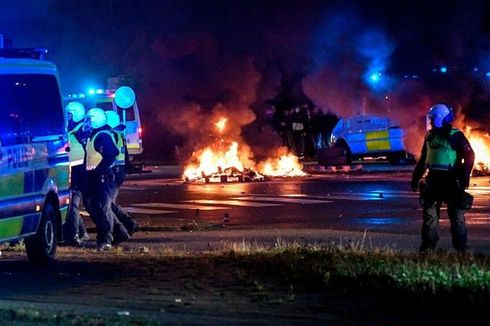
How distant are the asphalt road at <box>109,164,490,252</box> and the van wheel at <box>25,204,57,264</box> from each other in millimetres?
2511

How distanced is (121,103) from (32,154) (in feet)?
45.1

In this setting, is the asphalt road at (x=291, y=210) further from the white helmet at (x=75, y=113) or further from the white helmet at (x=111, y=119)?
the white helmet at (x=75, y=113)

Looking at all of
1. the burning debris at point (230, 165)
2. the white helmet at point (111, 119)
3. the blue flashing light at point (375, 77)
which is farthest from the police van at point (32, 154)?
the blue flashing light at point (375, 77)

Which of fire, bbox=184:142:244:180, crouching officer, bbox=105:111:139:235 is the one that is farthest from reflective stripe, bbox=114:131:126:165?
fire, bbox=184:142:244:180

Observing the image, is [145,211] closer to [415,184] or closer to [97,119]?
[97,119]

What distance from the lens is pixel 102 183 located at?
1382 cm

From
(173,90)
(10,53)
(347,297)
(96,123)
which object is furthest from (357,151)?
(347,297)

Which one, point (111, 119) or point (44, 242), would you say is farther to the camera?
point (111, 119)

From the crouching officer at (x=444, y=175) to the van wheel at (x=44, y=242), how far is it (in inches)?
160

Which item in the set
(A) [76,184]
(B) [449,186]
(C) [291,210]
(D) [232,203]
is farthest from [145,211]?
(B) [449,186]

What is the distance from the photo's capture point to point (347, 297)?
27.8 ft

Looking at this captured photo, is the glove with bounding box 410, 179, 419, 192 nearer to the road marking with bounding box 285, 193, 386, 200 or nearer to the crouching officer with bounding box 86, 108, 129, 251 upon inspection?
Answer: the crouching officer with bounding box 86, 108, 129, 251

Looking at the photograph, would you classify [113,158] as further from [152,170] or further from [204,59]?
[152,170]

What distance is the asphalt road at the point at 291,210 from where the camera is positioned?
50.3 feet
